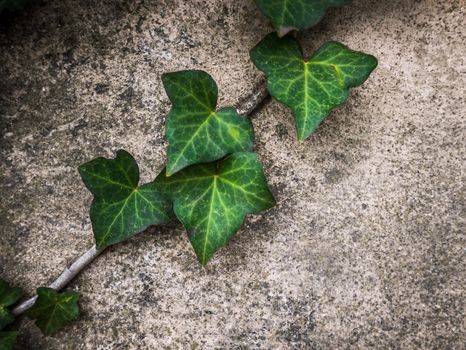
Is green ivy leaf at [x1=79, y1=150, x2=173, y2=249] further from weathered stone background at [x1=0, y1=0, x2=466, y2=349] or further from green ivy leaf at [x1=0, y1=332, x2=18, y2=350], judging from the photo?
green ivy leaf at [x1=0, y1=332, x2=18, y2=350]

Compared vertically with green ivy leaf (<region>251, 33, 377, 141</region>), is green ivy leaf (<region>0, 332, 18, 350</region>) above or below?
below

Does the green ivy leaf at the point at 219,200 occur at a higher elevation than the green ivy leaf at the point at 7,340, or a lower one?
higher

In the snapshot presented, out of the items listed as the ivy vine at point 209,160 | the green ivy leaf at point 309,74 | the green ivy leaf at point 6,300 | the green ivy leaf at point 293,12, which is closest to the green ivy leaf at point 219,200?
the ivy vine at point 209,160

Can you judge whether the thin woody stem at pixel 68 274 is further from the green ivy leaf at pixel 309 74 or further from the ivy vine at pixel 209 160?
the green ivy leaf at pixel 309 74

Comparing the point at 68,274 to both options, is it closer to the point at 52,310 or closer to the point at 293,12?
the point at 52,310

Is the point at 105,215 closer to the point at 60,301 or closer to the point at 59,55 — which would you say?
the point at 60,301

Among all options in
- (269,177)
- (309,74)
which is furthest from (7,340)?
(309,74)

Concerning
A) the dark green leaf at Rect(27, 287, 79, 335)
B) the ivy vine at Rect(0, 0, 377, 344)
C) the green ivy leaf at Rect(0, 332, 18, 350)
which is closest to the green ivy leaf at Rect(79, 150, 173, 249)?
the ivy vine at Rect(0, 0, 377, 344)
